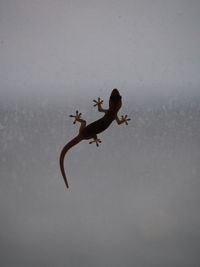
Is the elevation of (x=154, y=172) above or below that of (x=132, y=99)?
below

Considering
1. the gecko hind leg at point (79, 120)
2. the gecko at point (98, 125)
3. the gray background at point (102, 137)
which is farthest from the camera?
the gray background at point (102, 137)

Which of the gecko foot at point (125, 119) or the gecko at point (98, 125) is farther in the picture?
the gecko foot at point (125, 119)

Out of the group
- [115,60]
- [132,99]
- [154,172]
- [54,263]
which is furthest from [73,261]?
[115,60]

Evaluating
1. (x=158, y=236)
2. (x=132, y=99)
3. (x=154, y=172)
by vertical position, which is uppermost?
(x=132, y=99)

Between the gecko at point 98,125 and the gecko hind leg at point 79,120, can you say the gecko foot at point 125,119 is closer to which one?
the gecko at point 98,125

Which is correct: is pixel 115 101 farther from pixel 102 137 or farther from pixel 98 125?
pixel 102 137

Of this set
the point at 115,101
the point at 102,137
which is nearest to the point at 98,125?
the point at 115,101

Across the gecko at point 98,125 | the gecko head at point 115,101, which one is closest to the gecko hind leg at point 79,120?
the gecko at point 98,125

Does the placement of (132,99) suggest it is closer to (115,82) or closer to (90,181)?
(115,82)
